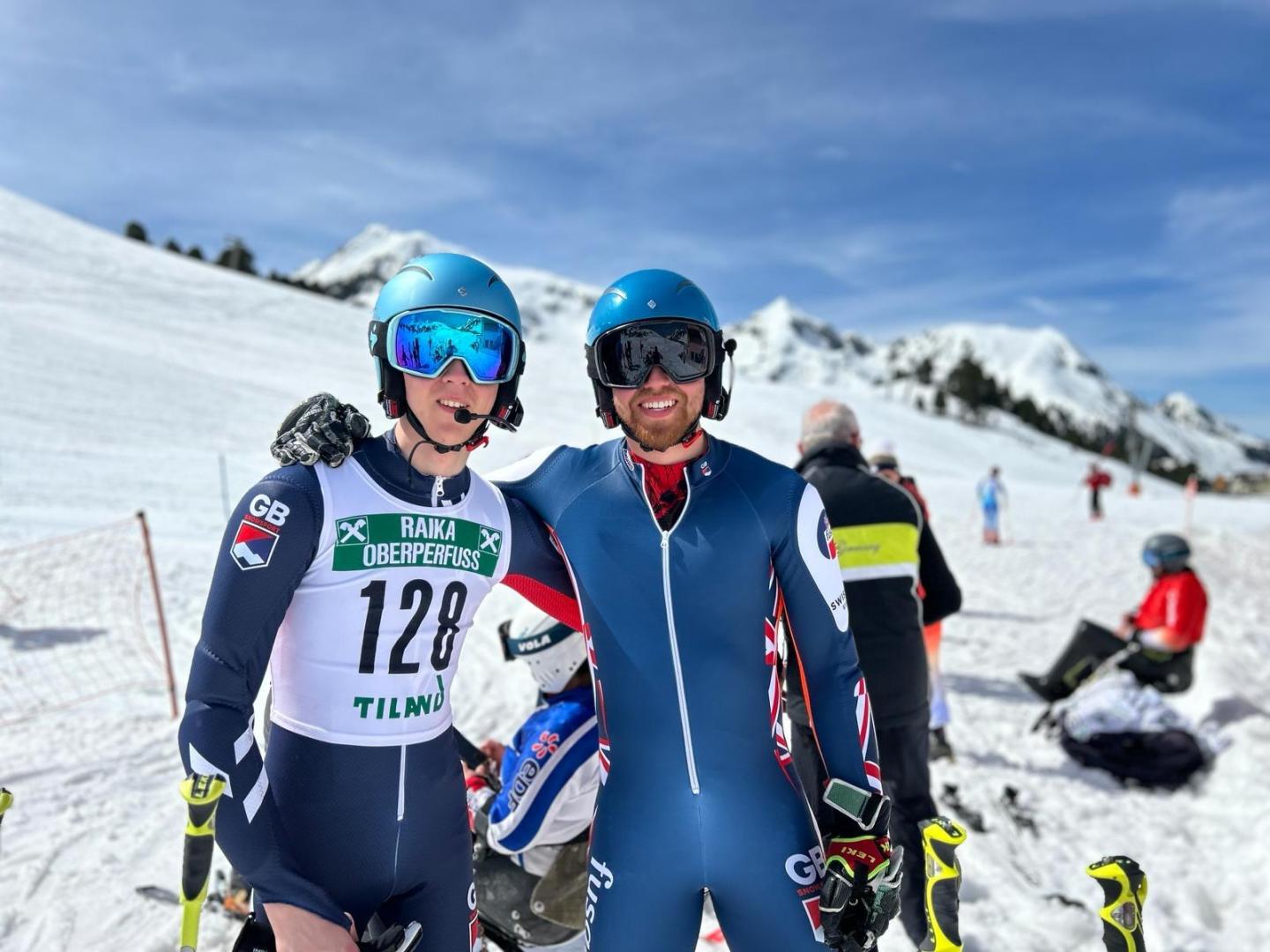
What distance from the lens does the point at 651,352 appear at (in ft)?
9.39

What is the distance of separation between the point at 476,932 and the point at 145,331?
137ft

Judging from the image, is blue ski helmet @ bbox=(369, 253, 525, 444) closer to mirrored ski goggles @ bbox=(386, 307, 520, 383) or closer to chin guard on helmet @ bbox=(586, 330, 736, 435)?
mirrored ski goggles @ bbox=(386, 307, 520, 383)

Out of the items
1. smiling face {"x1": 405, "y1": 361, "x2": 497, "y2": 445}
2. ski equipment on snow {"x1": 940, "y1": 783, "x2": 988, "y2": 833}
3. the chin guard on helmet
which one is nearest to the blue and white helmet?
the chin guard on helmet

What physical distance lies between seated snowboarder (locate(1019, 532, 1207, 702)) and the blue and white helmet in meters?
6.46

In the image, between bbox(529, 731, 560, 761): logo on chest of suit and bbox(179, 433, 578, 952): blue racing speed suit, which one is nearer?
bbox(179, 433, 578, 952): blue racing speed suit

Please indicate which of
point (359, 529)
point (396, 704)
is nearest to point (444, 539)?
point (359, 529)

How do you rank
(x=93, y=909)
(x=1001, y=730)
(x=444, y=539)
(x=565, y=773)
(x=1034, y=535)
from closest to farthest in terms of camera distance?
(x=444, y=539) < (x=565, y=773) < (x=93, y=909) < (x=1001, y=730) < (x=1034, y=535)

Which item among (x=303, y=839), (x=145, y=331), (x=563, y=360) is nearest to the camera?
(x=303, y=839)

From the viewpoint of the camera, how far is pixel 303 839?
8.25ft

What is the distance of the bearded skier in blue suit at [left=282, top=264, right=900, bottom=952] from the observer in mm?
2650

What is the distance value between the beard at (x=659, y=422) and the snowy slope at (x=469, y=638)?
3.27 m

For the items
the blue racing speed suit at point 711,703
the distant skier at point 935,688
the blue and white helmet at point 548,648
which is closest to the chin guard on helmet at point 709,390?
the blue racing speed suit at point 711,703

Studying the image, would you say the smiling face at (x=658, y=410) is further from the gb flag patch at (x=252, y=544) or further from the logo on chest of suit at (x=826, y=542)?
the gb flag patch at (x=252, y=544)

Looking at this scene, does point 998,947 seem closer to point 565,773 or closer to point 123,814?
point 565,773
